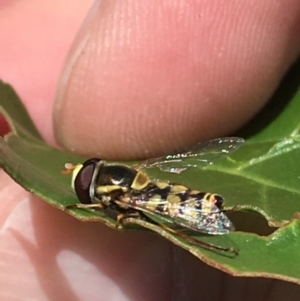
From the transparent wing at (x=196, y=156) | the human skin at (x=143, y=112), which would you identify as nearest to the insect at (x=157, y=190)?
the transparent wing at (x=196, y=156)

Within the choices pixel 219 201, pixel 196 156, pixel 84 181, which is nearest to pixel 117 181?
pixel 84 181

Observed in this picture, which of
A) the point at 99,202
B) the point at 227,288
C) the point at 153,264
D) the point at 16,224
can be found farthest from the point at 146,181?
the point at 227,288

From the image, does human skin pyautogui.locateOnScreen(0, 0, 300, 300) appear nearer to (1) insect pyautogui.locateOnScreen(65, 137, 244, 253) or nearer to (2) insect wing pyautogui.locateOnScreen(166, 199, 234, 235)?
(1) insect pyautogui.locateOnScreen(65, 137, 244, 253)

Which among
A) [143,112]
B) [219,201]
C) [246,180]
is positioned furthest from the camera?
[143,112]

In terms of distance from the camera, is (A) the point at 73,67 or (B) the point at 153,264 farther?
(A) the point at 73,67

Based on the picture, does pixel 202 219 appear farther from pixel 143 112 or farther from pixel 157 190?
pixel 143 112

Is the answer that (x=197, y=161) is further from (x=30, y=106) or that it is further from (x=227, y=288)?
(x=30, y=106)

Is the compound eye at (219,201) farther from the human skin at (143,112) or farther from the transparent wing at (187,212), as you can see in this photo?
the human skin at (143,112)

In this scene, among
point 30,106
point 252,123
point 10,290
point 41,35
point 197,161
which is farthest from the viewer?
point 41,35
